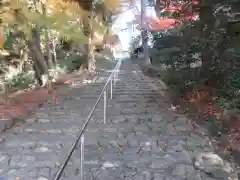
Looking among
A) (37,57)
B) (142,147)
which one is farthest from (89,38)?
(142,147)

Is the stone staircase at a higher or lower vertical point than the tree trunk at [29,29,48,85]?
lower

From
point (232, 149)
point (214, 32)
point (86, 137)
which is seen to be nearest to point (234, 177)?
point (232, 149)

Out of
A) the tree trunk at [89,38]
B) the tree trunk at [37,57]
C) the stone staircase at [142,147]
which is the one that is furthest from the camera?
the tree trunk at [89,38]

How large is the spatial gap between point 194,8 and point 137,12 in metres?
18.8

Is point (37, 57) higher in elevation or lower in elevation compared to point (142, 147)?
higher

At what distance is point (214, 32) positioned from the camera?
704 centimetres

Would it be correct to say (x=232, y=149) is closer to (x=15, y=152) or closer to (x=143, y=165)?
(x=143, y=165)

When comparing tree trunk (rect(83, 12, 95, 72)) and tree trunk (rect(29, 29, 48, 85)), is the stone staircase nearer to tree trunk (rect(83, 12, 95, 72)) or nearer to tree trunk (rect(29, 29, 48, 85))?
tree trunk (rect(29, 29, 48, 85))

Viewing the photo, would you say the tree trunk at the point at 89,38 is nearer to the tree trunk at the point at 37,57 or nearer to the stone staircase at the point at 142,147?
the tree trunk at the point at 37,57

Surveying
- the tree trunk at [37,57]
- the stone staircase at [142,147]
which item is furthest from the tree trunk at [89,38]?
the stone staircase at [142,147]

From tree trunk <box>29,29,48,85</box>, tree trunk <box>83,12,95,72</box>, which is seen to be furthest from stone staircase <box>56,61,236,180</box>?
tree trunk <box>83,12,95,72</box>

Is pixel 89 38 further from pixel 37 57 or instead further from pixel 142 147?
pixel 142 147

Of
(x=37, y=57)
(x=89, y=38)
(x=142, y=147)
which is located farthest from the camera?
(x=89, y=38)

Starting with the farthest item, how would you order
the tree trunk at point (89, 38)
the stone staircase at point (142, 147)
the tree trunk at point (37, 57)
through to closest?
the tree trunk at point (89, 38) → the tree trunk at point (37, 57) → the stone staircase at point (142, 147)
